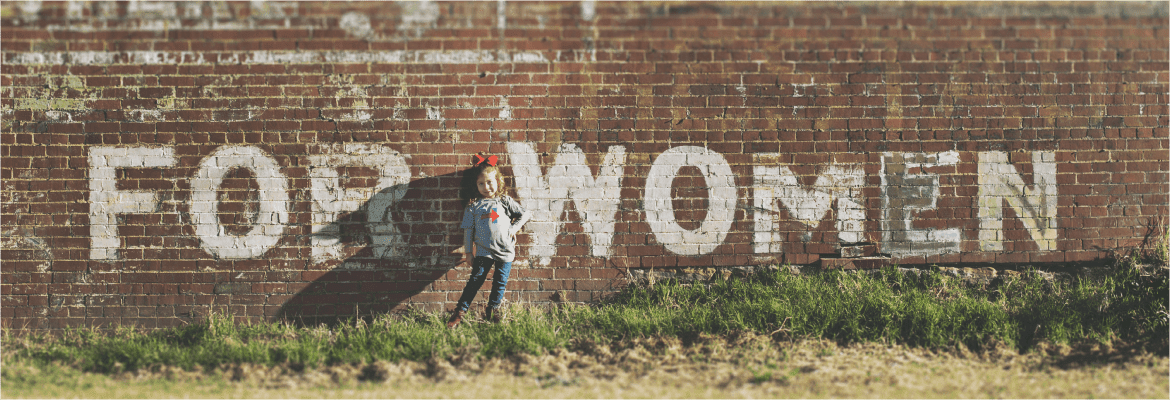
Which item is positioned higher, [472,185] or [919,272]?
[472,185]

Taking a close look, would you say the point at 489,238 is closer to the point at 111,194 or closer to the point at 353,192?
the point at 353,192

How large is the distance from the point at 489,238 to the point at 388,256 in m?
0.89

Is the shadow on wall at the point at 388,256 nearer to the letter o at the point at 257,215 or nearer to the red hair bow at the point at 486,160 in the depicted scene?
the red hair bow at the point at 486,160

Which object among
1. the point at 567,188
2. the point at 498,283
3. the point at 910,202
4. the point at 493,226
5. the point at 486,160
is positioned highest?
the point at 486,160

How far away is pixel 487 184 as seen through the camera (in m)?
4.26

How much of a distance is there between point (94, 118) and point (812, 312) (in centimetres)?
546

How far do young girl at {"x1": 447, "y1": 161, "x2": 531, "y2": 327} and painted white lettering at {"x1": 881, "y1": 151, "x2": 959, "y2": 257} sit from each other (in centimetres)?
280

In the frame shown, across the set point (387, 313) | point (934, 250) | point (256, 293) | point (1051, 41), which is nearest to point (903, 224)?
point (934, 250)

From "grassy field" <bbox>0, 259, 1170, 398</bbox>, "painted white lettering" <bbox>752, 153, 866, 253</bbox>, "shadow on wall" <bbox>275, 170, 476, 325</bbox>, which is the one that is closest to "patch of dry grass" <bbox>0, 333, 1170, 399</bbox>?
"grassy field" <bbox>0, 259, 1170, 398</bbox>

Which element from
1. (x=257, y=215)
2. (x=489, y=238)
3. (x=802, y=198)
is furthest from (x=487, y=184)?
(x=802, y=198)

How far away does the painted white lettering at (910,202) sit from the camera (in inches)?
180

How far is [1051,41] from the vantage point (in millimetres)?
4633

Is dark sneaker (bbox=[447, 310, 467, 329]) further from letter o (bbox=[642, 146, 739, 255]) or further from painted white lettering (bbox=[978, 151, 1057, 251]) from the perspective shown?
painted white lettering (bbox=[978, 151, 1057, 251])

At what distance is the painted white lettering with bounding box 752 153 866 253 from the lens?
15.0 feet
